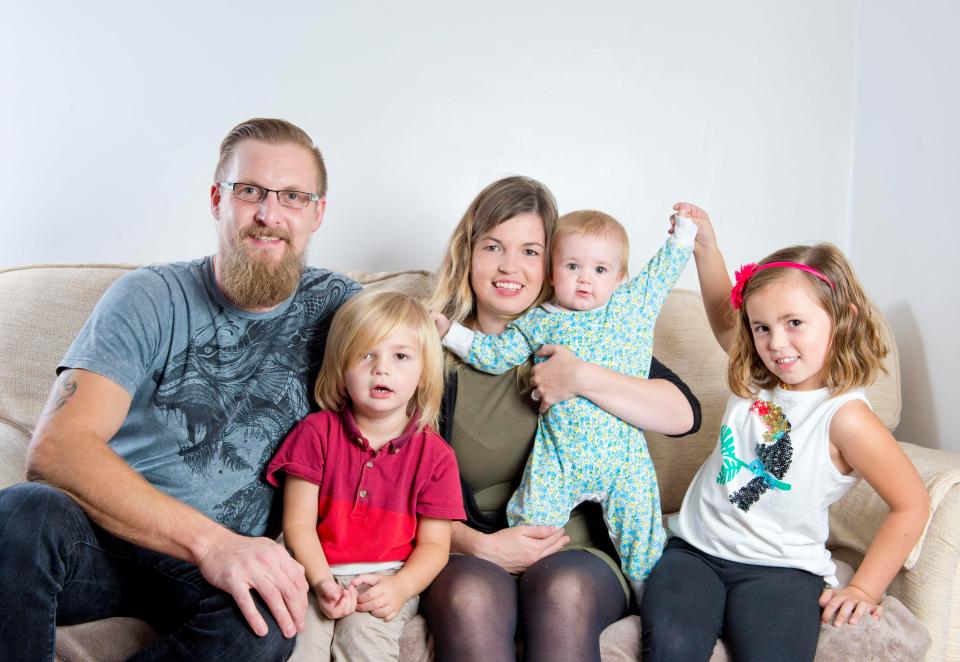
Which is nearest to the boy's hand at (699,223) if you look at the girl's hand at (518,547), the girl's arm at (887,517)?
the girl's arm at (887,517)

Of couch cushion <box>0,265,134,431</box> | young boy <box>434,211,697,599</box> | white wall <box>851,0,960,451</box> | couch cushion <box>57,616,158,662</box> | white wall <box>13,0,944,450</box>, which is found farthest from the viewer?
white wall <box>13,0,944,450</box>

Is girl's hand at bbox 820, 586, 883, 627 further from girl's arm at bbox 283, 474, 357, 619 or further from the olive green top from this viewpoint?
girl's arm at bbox 283, 474, 357, 619

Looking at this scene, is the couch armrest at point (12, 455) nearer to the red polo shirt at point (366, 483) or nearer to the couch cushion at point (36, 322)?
the couch cushion at point (36, 322)

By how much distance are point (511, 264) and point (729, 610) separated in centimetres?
85

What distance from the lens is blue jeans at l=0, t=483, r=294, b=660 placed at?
1.35 m

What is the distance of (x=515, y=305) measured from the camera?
1.92m

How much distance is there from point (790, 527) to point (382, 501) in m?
0.84

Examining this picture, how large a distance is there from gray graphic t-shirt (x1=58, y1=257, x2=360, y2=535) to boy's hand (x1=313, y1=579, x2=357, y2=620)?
24 cm

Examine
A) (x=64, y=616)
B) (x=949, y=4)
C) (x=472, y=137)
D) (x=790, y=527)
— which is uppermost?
(x=949, y=4)

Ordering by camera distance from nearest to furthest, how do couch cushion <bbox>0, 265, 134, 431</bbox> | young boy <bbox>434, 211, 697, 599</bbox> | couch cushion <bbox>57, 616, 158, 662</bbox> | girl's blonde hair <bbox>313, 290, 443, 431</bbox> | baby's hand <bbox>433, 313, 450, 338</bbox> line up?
couch cushion <bbox>57, 616, 158, 662</bbox> → girl's blonde hair <bbox>313, 290, 443, 431</bbox> → young boy <bbox>434, 211, 697, 599</bbox> → baby's hand <bbox>433, 313, 450, 338</bbox> → couch cushion <bbox>0, 265, 134, 431</bbox>

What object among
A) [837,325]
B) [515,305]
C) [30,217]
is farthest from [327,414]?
[30,217]

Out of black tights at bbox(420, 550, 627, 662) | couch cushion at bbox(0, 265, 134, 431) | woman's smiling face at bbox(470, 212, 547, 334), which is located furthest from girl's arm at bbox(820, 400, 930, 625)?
couch cushion at bbox(0, 265, 134, 431)

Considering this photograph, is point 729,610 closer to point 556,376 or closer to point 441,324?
point 556,376

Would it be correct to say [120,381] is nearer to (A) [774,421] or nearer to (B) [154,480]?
(B) [154,480]
